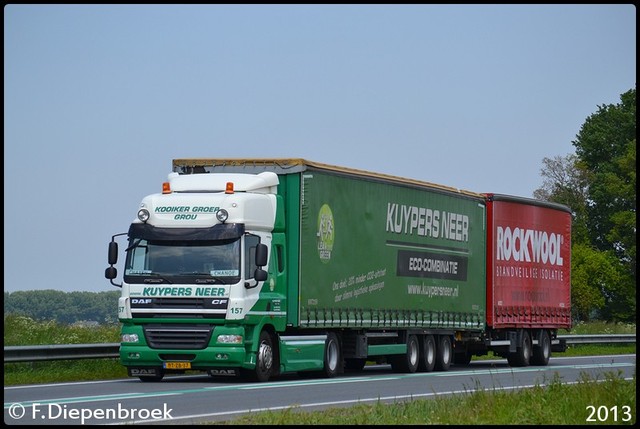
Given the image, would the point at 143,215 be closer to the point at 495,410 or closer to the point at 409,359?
the point at 409,359

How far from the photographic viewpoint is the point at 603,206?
10056 cm

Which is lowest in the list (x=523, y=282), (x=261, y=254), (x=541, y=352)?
(x=541, y=352)

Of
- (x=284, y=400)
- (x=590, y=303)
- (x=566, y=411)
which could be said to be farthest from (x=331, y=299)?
(x=590, y=303)

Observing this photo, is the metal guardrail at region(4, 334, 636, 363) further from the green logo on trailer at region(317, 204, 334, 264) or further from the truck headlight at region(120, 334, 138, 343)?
the green logo on trailer at region(317, 204, 334, 264)

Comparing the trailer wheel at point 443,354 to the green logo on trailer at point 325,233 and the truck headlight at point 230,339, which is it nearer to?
the green logo on trailer at point 325,233

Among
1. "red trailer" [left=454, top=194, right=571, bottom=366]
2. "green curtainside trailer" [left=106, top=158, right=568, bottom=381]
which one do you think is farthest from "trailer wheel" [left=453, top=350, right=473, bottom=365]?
"green curtainside trailer" [left=106, top=158, right=568, bottom=381]

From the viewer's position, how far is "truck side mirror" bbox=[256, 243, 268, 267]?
80.8 ft

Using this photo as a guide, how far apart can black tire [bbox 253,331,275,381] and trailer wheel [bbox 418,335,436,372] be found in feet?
22.4

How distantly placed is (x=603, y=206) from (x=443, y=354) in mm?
69572

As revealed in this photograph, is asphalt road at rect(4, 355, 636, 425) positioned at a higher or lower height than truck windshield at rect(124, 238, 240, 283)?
lower

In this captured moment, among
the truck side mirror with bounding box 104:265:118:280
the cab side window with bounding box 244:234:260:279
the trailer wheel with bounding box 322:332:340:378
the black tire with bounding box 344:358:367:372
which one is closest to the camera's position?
the cab side window with bounding box 244:234:260:279

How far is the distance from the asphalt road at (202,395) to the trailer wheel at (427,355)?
7.54 ft

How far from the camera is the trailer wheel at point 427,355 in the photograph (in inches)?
1267

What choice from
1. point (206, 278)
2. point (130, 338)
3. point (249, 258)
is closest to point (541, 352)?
point (249, 258)
